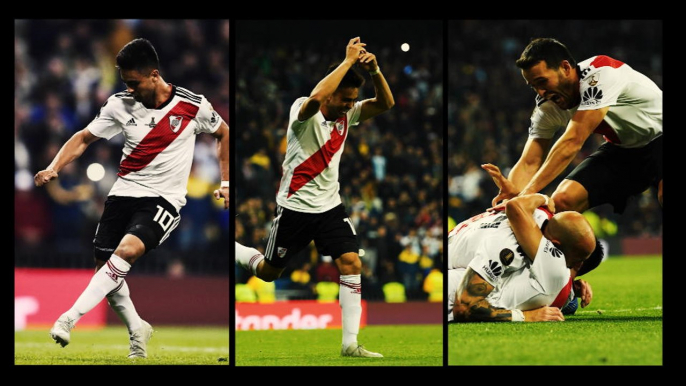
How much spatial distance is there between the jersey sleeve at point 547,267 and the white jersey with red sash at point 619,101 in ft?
3.23

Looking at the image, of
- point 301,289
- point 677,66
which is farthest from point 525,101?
Answer: point 677,66

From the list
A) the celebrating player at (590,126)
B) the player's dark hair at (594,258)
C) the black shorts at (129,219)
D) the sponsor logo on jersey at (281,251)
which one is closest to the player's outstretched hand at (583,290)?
the player's dark hair at (594,258)

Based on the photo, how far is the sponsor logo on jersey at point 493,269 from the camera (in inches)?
223

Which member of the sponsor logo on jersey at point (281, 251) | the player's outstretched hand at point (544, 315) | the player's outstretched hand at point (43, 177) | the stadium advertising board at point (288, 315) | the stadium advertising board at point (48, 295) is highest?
the player's outstretched hand at point (43, 177)

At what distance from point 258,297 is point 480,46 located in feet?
13.0

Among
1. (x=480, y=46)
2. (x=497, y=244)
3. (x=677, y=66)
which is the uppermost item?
(x=480, y=46)

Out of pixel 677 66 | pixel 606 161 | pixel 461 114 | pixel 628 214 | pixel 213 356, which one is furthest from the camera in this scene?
pixel 628 214

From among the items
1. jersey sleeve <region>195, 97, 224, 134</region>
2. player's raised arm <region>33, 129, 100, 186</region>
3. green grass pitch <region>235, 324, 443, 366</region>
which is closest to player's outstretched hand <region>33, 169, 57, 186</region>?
player's raised arm <region>33, 129, 100, 186</region>

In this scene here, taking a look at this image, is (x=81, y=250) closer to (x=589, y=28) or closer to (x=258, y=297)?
(x=258, y=297)

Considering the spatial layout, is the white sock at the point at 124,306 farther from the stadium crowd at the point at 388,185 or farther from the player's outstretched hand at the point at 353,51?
the stadium crowd at the point at 388,185

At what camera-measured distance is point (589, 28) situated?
1002cm

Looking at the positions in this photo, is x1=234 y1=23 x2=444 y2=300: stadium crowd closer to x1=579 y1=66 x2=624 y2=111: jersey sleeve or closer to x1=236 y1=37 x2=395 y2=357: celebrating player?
x1=236 y1=37 x2=395 y2=357: celebrating player

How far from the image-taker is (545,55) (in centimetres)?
579

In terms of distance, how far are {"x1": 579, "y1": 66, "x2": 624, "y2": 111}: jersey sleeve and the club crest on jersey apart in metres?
2.69
